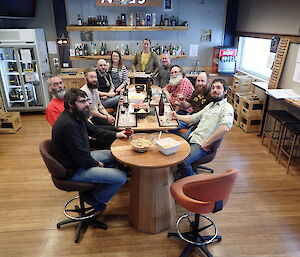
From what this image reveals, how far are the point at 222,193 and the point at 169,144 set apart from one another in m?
0.64

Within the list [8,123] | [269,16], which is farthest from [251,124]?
[8,123]

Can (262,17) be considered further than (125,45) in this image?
No

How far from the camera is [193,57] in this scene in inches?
257

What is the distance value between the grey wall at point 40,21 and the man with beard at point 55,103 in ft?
12.1

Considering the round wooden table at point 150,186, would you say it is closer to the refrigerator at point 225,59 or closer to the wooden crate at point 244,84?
the wooden crate at point 244,84

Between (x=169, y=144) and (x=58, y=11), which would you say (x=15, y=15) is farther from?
(x=169, y=144)

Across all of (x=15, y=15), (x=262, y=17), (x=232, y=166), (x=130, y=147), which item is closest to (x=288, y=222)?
(x=232, y=166)

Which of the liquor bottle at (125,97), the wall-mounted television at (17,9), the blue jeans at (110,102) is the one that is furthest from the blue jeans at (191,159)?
the wall-mounted television at (17,9)

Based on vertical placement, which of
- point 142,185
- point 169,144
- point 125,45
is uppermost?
point 125,45

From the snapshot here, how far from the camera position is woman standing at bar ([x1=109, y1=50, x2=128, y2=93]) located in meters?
4.54

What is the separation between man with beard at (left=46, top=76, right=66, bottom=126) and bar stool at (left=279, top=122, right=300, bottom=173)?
3012 millimetres

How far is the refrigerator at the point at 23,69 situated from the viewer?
5.32m

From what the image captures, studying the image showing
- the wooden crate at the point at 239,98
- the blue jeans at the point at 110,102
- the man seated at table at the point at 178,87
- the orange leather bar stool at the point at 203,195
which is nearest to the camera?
the orange leather bar stool at the point at 203,195

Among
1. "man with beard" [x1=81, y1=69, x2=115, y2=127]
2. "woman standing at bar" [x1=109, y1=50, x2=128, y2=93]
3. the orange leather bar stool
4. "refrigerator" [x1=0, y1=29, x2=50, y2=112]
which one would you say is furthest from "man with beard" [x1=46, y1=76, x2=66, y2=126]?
"refrigerator" [x1=0, y1=29, x2=50, y2=112]
